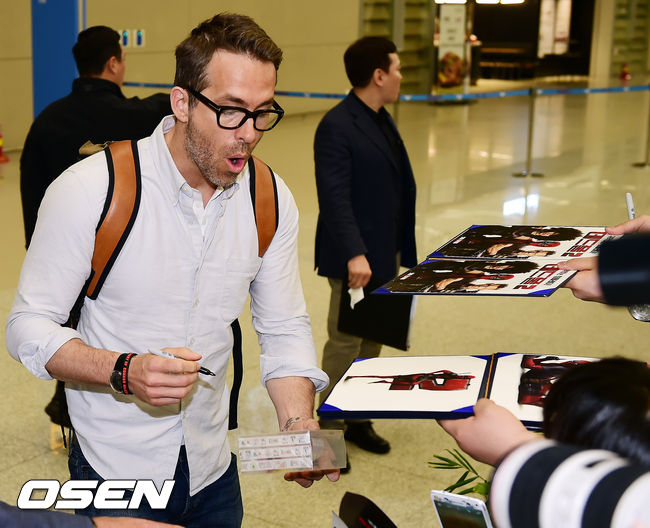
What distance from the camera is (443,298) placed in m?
6.26

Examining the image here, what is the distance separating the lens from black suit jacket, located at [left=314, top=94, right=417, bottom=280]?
13.0 feet

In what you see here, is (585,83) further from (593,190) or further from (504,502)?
(504,502)

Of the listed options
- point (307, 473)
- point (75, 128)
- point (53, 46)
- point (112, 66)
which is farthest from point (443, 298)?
point (307, 473)

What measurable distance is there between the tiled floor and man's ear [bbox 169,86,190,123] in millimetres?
1965

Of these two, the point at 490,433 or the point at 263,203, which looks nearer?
the point at 490,433

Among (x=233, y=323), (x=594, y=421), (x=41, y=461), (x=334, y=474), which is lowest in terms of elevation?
(x=41, y=461)

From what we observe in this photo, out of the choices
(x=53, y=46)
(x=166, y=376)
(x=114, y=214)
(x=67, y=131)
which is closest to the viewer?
(x=166, y=376)

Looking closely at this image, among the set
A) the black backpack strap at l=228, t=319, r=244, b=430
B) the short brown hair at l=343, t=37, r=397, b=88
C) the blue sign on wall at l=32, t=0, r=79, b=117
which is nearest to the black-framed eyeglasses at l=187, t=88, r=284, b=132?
the black backpack strap at l=228, t=319, r=244, b=430

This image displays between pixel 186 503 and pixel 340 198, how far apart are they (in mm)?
2100

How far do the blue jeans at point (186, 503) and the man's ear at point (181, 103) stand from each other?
74cm

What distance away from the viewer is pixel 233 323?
2207mm

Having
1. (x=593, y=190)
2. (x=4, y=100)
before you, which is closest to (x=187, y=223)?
(x=593, y=190)

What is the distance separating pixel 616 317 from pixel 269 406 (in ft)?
8.40

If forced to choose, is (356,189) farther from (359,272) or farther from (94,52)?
(94,52)
